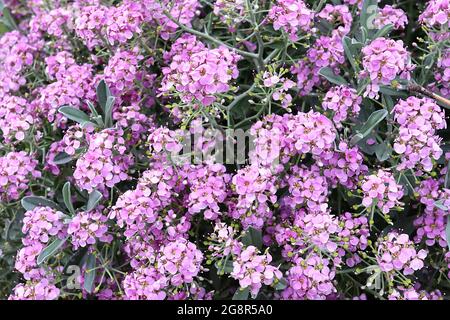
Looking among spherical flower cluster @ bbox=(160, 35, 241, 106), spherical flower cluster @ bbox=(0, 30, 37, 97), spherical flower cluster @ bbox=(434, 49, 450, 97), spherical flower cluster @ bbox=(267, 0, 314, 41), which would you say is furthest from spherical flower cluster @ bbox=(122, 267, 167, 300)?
spherical flower cluster @ bbox=(434, 49, 450, 97)

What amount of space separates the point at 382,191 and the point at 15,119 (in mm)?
1565

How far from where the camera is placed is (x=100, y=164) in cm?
216

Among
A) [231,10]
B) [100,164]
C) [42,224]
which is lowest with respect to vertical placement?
[42,224]

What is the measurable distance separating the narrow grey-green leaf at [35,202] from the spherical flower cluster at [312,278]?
103 centimetres

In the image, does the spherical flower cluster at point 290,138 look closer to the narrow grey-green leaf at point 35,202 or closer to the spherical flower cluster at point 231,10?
the spherical flower cluster at point 231,10

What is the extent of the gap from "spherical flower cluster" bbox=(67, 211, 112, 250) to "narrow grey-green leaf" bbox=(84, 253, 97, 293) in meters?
0.11

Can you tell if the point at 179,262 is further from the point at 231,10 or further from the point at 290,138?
the point at 231,10

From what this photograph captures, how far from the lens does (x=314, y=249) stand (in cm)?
208

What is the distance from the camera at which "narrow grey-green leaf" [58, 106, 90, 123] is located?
93.0 inches

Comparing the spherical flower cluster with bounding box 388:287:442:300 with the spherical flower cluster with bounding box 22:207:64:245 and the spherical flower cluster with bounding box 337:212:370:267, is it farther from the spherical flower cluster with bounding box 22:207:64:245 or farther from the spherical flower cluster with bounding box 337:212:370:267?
the spherical flower cluster with bounding box 22:207:64:245

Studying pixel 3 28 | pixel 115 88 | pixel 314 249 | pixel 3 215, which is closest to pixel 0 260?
pixel 3 215

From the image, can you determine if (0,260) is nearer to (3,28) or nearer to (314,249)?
(3,28)

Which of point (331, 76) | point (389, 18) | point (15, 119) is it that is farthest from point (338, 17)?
point (15, 119)
